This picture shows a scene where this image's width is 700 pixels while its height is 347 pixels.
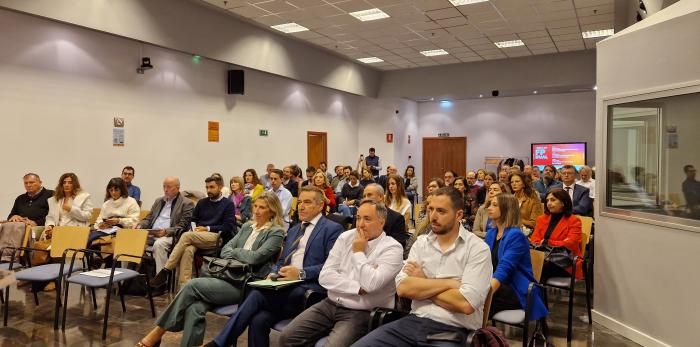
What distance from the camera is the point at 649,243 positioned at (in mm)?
3963

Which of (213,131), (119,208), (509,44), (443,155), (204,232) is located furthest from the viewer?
(443,155)

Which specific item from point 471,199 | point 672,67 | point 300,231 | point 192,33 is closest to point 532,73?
point 471,199

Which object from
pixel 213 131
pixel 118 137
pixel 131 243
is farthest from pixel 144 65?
pixel 131 243

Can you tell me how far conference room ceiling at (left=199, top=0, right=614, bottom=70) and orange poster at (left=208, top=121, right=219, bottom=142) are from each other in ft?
7.54

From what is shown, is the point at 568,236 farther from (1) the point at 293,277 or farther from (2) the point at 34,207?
(2) the point at 34,207

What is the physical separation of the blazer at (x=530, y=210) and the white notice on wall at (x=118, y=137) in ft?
21.5

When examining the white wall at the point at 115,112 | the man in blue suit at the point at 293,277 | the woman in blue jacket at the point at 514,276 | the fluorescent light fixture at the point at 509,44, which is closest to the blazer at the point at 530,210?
the woman in blue jacket at the point at 514,276

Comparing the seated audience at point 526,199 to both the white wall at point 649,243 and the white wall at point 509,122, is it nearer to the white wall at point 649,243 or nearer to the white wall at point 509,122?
the white wall at point 649,243

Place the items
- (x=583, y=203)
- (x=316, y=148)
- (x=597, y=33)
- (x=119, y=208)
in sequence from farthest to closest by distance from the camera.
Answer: (x=316, y=148) < (x=597, y=33) < (x=583, y=203) < (x=119, y=208)

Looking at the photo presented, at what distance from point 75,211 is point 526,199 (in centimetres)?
551

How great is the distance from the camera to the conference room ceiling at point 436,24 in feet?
28.5

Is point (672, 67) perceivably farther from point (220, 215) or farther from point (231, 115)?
point (231, 115)

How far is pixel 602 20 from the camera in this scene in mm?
9633

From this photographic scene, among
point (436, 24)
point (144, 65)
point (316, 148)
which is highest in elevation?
point (436, 24)
